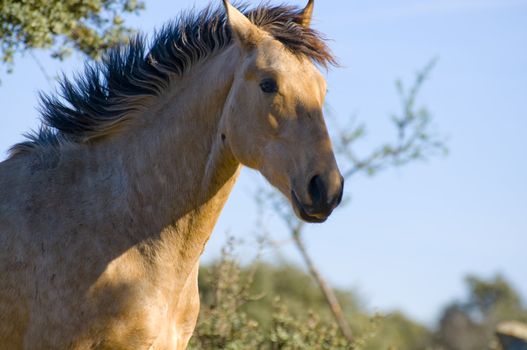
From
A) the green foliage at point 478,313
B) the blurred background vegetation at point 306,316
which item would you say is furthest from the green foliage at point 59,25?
the green foliage at point 478,313

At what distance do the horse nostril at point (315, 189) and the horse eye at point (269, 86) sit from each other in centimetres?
56

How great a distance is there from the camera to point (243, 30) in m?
5.42

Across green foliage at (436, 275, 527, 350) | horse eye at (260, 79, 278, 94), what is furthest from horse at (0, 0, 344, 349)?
green foliage at (436, 275, 527, 350)

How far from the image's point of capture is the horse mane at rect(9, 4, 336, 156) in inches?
223

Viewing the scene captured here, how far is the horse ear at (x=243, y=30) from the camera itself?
5410 mm

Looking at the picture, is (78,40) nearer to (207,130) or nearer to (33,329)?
(207,130)

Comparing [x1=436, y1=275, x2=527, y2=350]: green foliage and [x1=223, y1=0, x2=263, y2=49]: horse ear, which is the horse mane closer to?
[x1=223, y1=0, x2=263, y2=49]: horse ear

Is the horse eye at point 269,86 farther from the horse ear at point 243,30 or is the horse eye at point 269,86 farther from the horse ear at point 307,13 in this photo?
the horse ear at point 307,13

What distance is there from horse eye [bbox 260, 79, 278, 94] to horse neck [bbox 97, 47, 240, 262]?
0.30 metres

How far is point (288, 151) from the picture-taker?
5.09 meters

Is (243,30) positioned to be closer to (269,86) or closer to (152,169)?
(269,86)

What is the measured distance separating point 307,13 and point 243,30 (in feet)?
1.91

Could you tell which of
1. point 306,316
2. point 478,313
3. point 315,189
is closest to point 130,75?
point 315,189

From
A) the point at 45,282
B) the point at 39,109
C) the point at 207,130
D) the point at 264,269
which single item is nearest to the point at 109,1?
the point at 39,109
